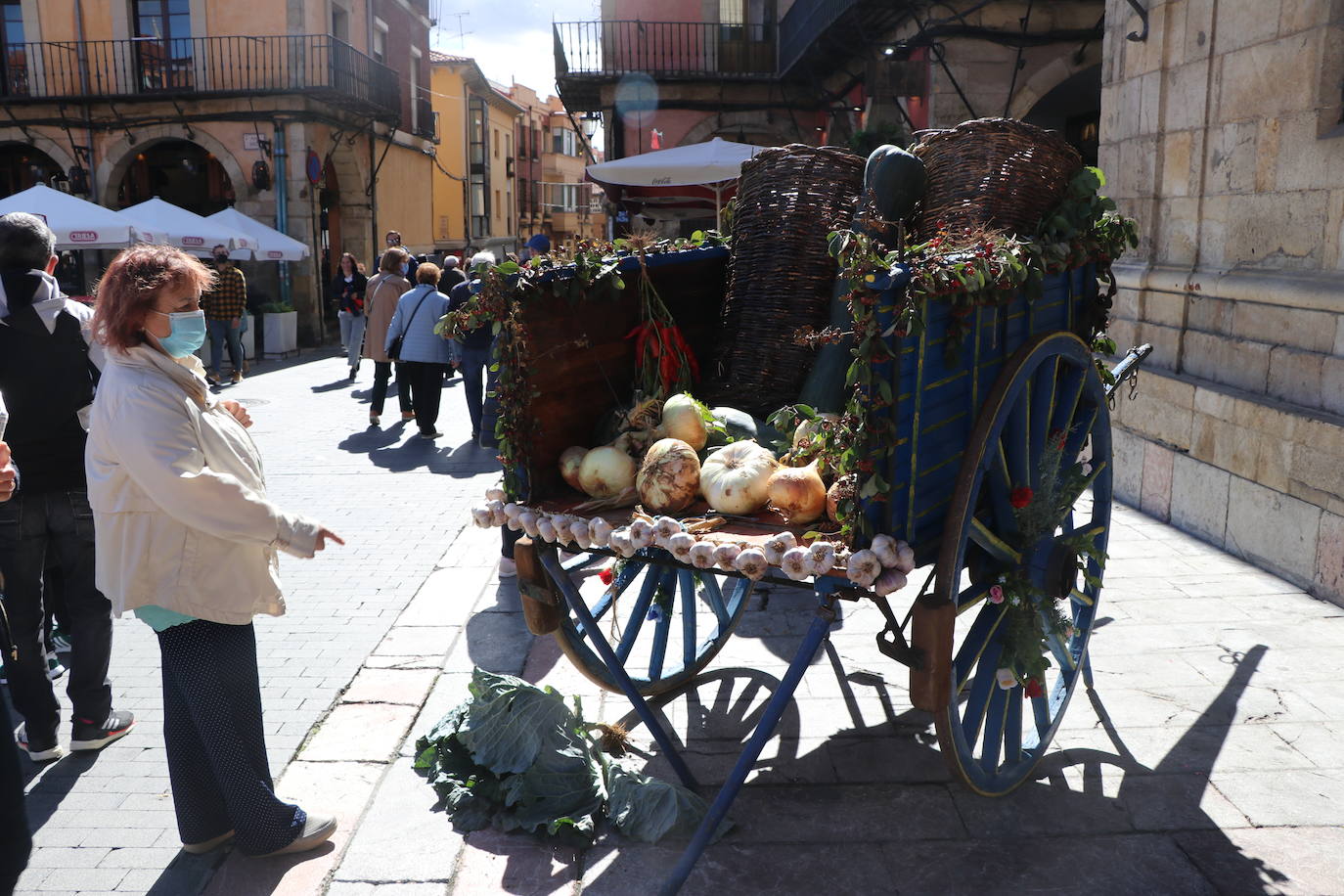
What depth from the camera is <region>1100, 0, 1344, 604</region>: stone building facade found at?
214 inches

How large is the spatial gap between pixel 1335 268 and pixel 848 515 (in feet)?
→ 13.1

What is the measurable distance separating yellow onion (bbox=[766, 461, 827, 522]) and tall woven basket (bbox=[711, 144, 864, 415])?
0.90m

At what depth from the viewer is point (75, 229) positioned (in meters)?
13.4

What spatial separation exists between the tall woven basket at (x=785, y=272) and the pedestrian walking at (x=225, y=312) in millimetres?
11495

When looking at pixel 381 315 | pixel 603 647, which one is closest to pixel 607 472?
pixel 603 647

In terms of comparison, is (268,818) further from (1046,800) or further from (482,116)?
(482,116)

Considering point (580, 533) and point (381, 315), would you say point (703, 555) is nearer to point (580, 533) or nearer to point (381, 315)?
point (580, 533)

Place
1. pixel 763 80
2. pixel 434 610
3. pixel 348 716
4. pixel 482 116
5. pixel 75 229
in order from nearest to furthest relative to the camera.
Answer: pixel 348 716
pixel 434 610
pixel 75 229
pixel 763 80
pixel 482 116

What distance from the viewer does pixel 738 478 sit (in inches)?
120

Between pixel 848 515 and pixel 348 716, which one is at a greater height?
pixel 848 515

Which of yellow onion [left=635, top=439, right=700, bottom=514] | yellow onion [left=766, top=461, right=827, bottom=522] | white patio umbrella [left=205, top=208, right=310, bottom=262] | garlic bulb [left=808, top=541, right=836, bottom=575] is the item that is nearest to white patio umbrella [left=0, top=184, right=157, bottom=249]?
white patio umbrella [left=205, top=208, right=310, bottom=262]

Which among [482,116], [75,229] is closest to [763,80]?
[75,229]

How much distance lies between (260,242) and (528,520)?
49.0 ft

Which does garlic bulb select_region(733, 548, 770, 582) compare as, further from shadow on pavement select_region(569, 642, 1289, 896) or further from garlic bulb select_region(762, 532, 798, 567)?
shadow on pavement select_region(569, 642, 1289, 896)
